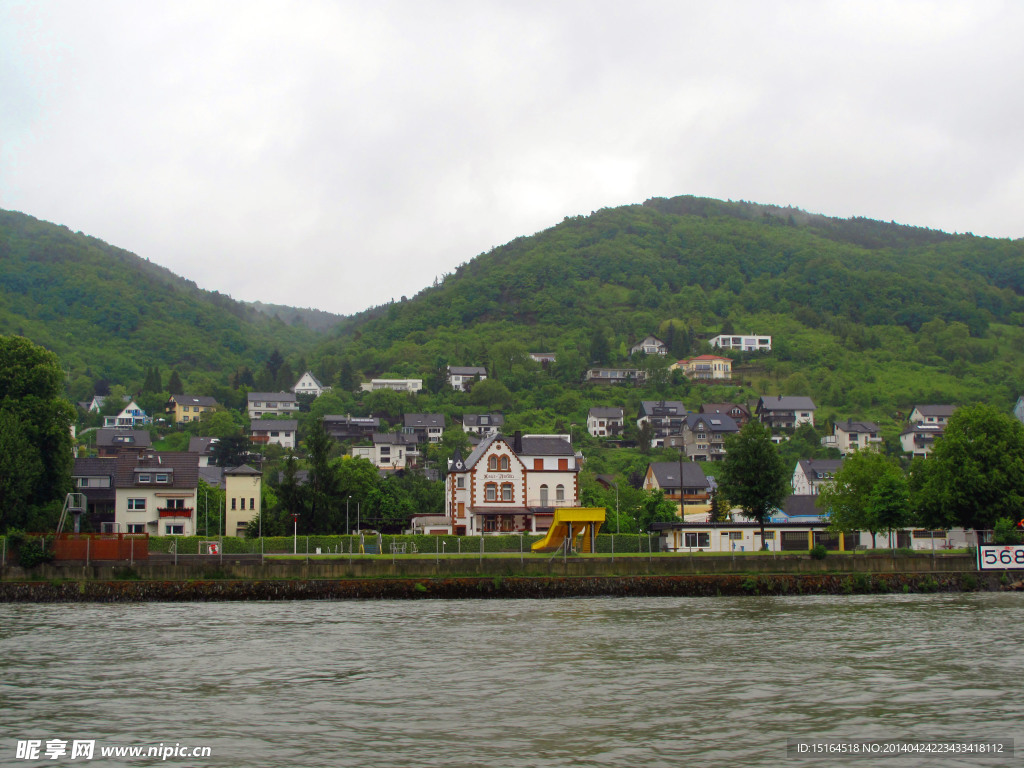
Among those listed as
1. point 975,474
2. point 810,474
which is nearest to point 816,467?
point 810,474

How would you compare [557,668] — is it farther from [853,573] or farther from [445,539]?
[445,539]

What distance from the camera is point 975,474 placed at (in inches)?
2255

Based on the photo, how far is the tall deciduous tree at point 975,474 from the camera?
57031mm

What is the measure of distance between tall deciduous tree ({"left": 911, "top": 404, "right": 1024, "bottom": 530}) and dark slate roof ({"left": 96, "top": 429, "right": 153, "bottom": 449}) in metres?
103

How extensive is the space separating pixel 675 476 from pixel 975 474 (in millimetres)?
52907

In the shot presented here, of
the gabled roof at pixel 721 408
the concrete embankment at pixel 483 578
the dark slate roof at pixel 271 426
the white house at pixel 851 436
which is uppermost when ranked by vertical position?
the gabled roof at pixel 721 408

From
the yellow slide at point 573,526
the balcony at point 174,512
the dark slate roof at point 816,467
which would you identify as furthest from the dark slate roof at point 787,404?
the balcony at point 174,512

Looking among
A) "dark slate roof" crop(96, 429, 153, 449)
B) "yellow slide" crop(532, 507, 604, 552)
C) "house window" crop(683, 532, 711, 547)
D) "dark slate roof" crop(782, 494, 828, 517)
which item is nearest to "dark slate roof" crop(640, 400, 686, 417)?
"dark slate roof" crop(782, 494, 828, 517)

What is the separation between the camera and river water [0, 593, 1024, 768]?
16172 mm

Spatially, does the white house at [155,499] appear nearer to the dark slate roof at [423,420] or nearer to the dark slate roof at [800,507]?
the dark slate roof at [800,507]

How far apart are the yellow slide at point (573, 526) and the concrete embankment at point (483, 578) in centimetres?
604

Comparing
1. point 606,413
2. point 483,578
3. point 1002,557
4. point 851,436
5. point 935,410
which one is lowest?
point 483,578

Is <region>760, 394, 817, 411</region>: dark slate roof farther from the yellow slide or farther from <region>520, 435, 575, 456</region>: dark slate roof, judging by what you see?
the yellow slide

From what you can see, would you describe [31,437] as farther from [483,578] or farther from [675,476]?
[675,476]
